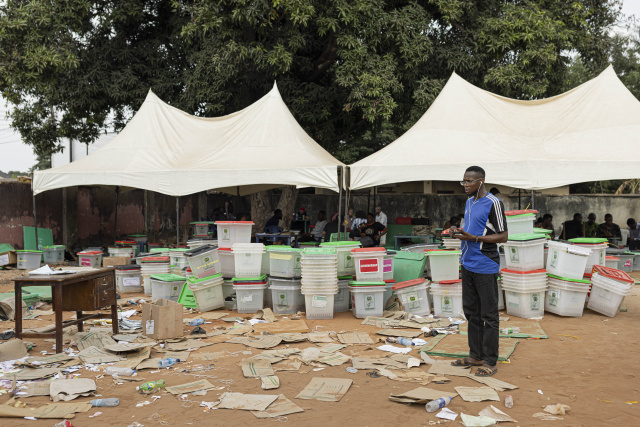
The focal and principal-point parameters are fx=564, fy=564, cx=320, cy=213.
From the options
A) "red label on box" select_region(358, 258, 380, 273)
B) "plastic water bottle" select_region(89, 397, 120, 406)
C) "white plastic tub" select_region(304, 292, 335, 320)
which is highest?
"red label on box" select_region(358, 258, 380, 273)

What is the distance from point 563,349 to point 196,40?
13064 millimetres

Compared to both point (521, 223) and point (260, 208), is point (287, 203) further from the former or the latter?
point (521, 223)

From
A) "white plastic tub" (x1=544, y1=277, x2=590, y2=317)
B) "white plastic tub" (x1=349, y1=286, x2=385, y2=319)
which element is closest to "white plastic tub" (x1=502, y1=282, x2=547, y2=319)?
"white plastic tub" (x1=544, y1=277, x2=590, y2=317)

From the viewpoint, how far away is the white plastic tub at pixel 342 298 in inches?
356

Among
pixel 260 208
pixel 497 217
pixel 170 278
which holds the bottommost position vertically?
pixel 170 278

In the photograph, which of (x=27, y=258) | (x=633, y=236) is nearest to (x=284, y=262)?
(x=27, y=258)

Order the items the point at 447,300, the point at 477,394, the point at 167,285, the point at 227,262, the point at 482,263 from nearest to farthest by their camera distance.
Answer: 1. the point at 477,394
2. the point at 482,263
3. the point at 447,300
4. the point at 227,262
5. the point at 167,285

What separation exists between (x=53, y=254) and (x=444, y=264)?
35.6 feet

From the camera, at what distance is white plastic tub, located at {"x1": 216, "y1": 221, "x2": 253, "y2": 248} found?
976 cm

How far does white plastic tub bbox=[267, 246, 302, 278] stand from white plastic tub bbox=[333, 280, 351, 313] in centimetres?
69

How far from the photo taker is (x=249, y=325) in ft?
27.0

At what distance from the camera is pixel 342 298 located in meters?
9.15

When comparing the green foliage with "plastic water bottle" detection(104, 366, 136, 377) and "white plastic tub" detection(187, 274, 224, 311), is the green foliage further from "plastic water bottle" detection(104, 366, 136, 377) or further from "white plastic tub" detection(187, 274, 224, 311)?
"plastic water bottle" detection(104, 366, 136, 377)

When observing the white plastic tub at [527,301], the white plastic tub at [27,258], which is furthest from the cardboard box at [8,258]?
the white plastic tub at [527,301]
